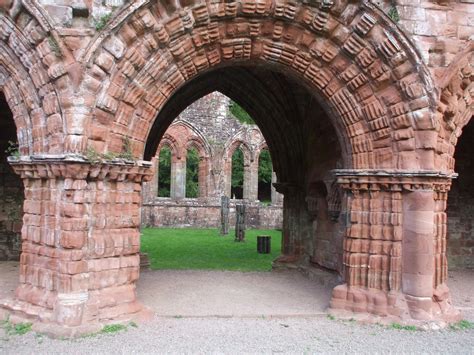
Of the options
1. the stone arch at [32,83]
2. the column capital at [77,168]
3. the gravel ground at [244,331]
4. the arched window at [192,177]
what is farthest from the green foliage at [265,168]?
the stone arch at [32,83]

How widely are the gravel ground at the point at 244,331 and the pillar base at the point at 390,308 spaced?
0.18 metres

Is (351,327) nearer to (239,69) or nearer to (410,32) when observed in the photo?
(410,32)

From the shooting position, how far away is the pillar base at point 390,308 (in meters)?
5.94

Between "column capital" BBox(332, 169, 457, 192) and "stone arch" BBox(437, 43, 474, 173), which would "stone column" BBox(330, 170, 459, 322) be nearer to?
"column capital" BBox(332, 169, 457, 192)

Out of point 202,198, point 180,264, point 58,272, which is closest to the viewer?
point 58,272

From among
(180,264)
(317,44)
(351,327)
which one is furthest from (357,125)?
(180,264)

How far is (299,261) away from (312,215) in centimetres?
117

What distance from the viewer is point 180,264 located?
10.8 m

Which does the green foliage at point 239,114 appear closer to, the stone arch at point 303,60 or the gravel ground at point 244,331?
the gravel ground at point 244,331

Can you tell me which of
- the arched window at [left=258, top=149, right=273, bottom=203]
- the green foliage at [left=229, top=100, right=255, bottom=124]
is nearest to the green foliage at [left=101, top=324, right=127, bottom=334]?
the green foliage at [left=229, top=100, right=255, bottom=124]

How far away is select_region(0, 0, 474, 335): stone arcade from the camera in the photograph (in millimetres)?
5379

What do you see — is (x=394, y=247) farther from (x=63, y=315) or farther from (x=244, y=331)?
A: (x=63, y=315)

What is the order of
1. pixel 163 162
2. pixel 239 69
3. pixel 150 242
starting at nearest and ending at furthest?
pixel 239 69 → pixel 150 242 → pixel 163 162

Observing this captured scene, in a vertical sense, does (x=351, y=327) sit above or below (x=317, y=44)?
below
